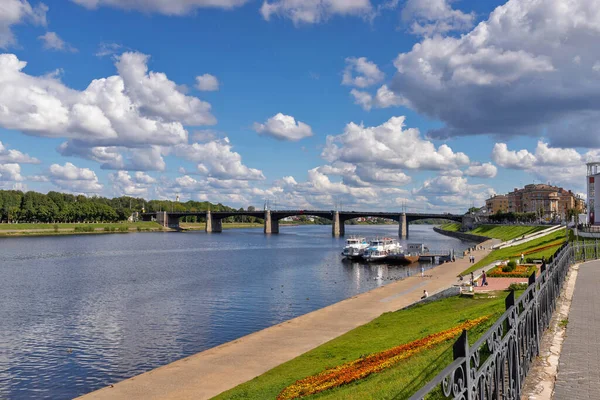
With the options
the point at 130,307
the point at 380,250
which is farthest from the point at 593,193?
the point at 130,307

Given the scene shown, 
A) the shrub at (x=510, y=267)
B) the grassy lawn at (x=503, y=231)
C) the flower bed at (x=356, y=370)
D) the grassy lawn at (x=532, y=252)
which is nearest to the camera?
the flower bed at (x=356, y=370)

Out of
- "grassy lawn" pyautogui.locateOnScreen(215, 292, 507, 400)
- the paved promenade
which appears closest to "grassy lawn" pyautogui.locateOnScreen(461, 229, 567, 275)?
"grassy lawn" pyautogui.locateOnScreen(215, 292, 507, 400)

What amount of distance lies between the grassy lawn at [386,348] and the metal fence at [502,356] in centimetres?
260

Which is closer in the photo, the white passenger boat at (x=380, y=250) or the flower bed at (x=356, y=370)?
the flower bed at (x=356, y=370)

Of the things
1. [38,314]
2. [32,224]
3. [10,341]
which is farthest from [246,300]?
[32,224]

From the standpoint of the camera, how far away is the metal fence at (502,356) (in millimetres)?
5732

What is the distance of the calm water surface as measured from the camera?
29828 mm

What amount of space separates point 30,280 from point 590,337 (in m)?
66.1

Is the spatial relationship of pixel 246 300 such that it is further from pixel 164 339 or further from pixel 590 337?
pixel 590 337

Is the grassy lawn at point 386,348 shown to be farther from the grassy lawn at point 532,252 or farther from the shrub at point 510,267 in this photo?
the grassy lawn at point 532,252

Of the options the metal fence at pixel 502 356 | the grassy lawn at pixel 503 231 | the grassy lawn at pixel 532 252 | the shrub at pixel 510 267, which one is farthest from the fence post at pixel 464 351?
the grassy lawn at pixel 503 231

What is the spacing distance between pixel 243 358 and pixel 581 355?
20482 millimetres

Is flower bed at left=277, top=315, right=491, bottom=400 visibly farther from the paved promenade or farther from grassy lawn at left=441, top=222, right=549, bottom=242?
grassy lawn at left=441, top=222, right=549, bottom=242

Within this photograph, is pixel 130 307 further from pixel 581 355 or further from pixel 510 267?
pixel 581 355
